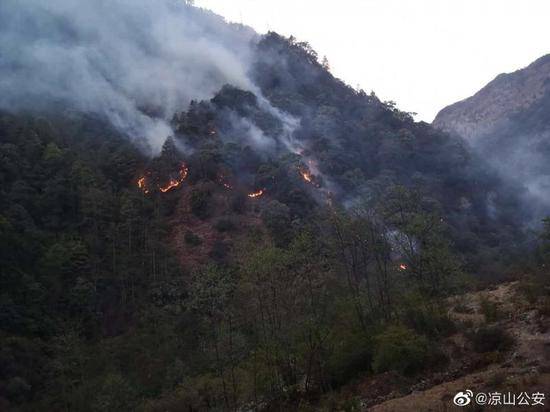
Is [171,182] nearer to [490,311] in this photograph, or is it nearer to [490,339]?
[490,311]

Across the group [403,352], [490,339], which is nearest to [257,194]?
[403,352]

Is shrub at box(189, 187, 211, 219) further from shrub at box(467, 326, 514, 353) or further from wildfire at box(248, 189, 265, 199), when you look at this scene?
shrub at box(467, 326, 514, 353)

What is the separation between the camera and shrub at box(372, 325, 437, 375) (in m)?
21.3

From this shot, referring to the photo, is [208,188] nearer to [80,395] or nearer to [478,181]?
[80,395]

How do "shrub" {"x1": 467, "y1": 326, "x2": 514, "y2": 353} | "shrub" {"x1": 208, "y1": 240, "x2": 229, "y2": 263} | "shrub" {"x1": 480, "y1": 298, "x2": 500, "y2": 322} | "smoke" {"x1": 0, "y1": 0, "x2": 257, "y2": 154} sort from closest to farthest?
"shrub" {"x1": 467, "y1": 326, "x2": 514, "y2": 353}, "shrub" {"x1": 480, "y1": 298, "x2": 500, "y2": 322}, "shrub" {"x1": 208, "y1": 240, "x2": 229, "y2": 263}, "smoke" {"x1": 0, "y1": 0, "x2": 257, "y2": 154}

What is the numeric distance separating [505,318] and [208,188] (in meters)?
39.8

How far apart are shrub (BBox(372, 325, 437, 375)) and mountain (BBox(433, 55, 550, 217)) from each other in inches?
2241

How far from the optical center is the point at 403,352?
21469 millimetres

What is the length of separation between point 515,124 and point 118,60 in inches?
2964

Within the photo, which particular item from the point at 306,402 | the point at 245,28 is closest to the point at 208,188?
the point at 306,402

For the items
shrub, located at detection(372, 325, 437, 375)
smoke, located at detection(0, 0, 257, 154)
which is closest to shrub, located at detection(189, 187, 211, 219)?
smoke, located at detection(0, 0, 257, 154)

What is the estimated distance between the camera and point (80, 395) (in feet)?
101

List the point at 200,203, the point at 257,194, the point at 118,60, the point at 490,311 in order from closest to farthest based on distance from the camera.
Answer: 1. the point at 490,311
2. the point at 200,203
3. the point at 257,194
4. the point at 118,60

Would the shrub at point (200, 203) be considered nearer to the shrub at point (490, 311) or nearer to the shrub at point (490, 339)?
the shrub at point (490, 311)
